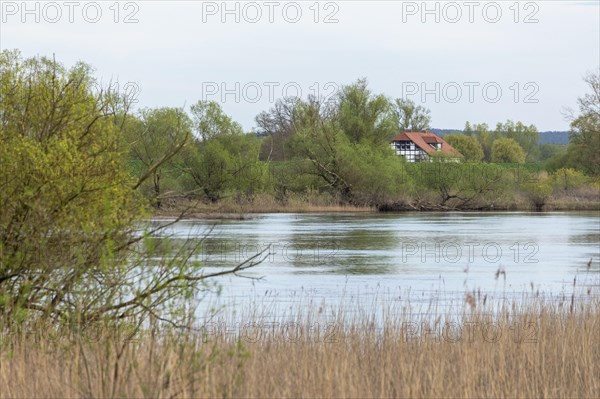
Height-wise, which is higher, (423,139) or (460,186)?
(423,139)

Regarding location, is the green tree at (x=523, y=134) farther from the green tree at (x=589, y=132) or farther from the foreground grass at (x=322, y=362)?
the foreground grass at (x=322, y=362)

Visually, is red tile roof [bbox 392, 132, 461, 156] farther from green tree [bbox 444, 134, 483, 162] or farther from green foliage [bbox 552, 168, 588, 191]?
green foliage [bbox 552, 168, 588, 191]

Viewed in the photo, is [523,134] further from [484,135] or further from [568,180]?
[568,180]

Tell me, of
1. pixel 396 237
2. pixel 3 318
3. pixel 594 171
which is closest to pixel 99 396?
pixel 3 318

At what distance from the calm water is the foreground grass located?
1.71 meters

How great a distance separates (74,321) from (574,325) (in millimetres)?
6237

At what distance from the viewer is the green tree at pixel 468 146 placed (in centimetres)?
13825

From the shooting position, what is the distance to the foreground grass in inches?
298

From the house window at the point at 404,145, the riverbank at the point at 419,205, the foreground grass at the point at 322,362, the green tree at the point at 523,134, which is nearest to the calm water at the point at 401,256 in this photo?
the foreground grass at the point at 322,362

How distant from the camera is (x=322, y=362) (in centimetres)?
977

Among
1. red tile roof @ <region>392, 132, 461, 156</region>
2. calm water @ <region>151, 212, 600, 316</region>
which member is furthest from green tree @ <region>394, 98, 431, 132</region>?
calm water @ <region>151, 212, 600, 316</region>

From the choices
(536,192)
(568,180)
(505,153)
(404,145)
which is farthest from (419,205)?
(404,145)

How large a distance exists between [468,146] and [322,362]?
13356 centimetres

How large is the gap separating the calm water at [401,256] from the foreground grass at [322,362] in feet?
5.61
